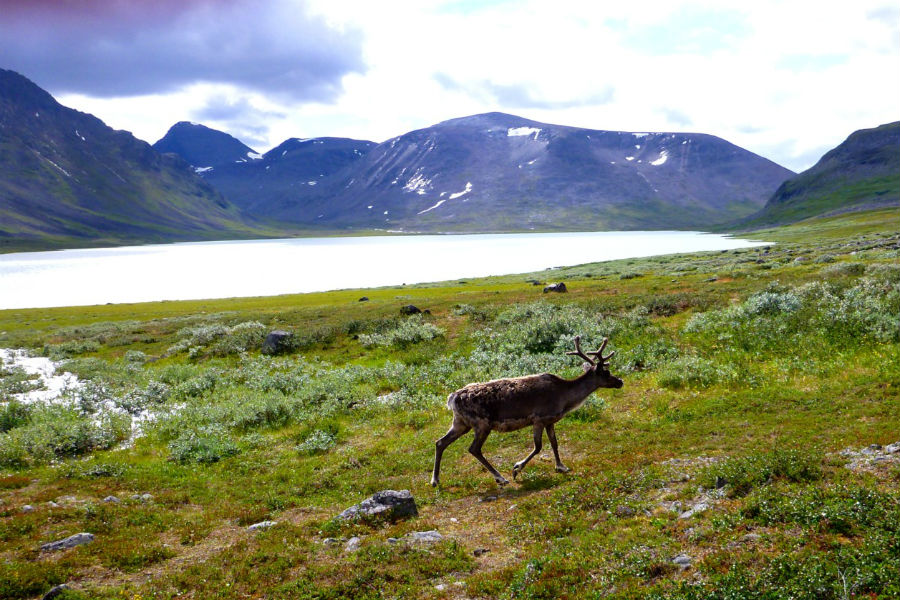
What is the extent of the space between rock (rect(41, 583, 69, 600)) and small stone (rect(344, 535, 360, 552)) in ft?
15.7

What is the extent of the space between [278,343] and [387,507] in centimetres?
2854

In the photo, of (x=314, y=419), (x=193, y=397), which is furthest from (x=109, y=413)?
(x=314, y=419)

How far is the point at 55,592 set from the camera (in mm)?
8906

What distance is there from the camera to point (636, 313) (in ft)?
106

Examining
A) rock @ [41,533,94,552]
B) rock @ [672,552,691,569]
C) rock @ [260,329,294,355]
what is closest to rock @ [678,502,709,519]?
rock @ [672,552,691,569]

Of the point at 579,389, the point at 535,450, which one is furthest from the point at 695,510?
the point at 579,389

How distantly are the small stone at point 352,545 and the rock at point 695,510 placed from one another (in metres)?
6.17

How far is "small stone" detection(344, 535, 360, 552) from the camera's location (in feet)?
33.1

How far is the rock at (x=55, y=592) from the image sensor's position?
8789mm

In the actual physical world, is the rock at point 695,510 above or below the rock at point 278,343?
below

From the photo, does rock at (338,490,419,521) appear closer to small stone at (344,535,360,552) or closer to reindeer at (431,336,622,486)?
small stone at (344,535,360,552)

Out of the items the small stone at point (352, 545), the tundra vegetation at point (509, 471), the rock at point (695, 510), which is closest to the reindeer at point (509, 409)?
the tundra vegetation at point (509, 471)

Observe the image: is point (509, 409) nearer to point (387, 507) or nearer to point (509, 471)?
point (509, 471)

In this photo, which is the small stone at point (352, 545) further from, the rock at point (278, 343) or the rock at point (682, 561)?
the rock at point (278, 343)
